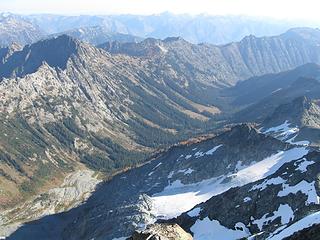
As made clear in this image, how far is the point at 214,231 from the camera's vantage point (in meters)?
→ 139

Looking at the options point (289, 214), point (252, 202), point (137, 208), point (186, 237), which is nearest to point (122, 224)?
point (137, 208)

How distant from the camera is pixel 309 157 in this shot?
159 m

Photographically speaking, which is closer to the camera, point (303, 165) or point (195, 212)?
point (303, 165)

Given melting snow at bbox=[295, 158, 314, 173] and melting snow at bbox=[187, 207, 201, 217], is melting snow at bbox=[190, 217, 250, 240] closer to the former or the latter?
melting snow at bbox=[187, 207, 201, 217]

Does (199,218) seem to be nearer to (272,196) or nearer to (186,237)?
(272,196)

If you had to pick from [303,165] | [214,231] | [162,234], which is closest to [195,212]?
[214,231]

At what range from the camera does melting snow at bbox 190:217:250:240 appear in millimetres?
132750

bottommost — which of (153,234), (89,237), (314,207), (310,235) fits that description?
(89,237)

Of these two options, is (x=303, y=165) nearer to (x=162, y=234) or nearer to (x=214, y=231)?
(x=214, y=231)

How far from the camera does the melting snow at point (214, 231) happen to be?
13275 cm

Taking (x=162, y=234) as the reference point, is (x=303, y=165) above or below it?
below

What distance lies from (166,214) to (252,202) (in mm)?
57292

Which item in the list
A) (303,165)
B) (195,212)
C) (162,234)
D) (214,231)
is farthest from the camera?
(195,212)

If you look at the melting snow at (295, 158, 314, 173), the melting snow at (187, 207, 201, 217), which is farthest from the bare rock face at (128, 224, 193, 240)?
the melting snow at (295, 158, 314, 173)
